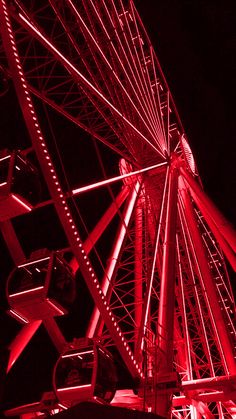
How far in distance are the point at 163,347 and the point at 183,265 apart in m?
6.02

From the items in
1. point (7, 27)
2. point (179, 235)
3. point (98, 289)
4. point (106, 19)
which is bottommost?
point (179, 235)

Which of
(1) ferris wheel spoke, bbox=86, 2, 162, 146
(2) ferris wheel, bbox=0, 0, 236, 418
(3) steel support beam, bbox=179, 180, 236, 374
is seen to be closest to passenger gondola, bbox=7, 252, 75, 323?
(2) ferris wheel, bbox=0, 0, 236, 418

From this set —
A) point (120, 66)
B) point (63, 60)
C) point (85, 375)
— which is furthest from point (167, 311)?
point (120, 66)

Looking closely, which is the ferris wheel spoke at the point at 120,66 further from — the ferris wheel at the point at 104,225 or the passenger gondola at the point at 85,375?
the passenger gondola at the point at 85,375

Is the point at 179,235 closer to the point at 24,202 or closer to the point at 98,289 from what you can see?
the point at 98,289

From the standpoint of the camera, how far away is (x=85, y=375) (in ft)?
21.2

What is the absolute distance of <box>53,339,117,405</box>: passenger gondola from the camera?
6398mm

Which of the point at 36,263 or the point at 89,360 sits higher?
the point at 36,263

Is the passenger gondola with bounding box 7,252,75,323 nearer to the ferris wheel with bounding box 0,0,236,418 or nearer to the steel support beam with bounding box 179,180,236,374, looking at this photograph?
the ferris wheel with bounding box 0,0,236,418

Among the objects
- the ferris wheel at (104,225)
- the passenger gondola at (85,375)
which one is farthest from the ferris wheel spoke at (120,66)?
the passenger gondola at (85,375)

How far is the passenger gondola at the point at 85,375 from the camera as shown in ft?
21.0

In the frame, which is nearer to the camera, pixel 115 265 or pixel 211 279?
pixel 115 265

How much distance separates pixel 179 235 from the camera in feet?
44.1

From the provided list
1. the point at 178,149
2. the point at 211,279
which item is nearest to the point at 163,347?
the point at 211,279
